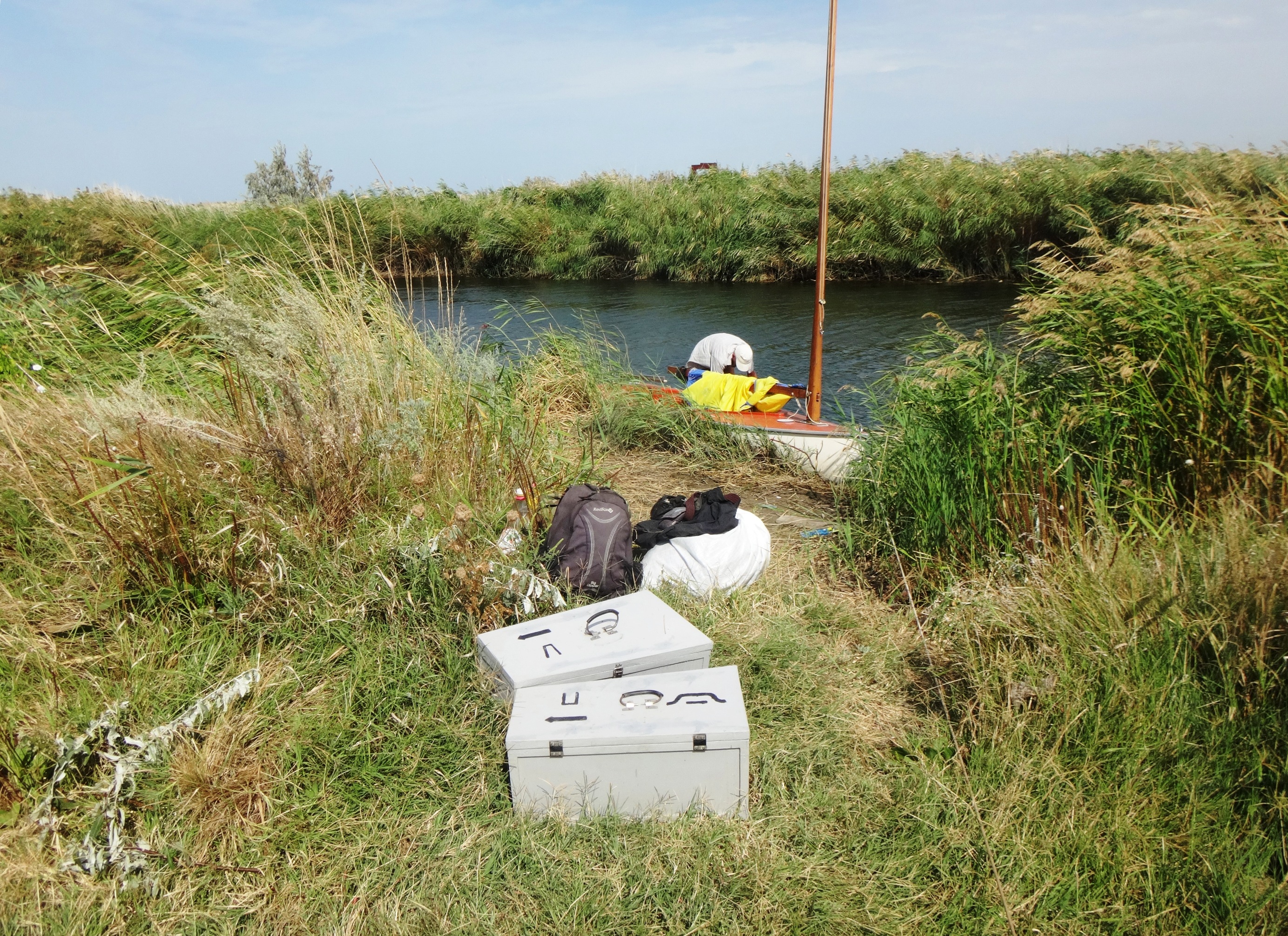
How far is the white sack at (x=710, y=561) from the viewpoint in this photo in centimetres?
354

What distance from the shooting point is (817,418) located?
823 cm

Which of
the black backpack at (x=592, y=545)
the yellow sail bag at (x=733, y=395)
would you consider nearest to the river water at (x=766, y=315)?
the yellow sail bag at (x=733, y=395)

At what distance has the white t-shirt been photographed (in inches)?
339

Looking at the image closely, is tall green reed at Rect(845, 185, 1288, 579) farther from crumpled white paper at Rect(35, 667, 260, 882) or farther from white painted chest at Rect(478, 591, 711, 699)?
crumpled white paper at Rect(35, 667, 260, 882)

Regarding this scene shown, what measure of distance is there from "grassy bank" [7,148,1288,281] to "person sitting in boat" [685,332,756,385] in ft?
23.6

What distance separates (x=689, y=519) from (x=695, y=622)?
2.60ft

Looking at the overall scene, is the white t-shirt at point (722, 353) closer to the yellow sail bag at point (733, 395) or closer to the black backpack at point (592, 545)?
the yellow sail bag at point (733, 395)

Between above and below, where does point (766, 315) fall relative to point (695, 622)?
below

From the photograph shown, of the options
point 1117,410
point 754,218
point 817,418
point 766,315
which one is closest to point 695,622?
point 1117,410

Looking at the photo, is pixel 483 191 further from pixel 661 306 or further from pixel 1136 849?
pixel 1136 849

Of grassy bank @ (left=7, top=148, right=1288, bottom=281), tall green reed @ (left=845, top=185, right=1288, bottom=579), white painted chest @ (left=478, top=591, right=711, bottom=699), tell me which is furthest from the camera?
grassy bank @ (left=7, top=148, right=1288, bottom=281)

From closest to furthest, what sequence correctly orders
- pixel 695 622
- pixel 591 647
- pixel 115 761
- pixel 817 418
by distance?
pixel 115 761 < pixel 591 647 < pixel 695 622 < pixel 817 418

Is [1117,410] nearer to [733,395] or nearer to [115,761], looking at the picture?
[115,761]

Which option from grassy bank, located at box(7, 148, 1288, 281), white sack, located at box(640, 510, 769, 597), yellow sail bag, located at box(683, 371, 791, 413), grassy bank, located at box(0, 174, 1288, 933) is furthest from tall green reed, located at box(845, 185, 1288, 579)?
grassy bank, located at box(7, 148, 1288, 281)
